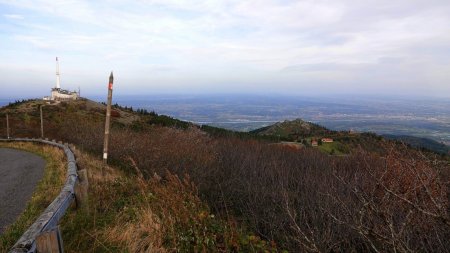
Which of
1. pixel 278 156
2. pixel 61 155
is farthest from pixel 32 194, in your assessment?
pixel 278 156

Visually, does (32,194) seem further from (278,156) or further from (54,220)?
(278,156)

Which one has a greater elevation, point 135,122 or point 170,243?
point 170,243

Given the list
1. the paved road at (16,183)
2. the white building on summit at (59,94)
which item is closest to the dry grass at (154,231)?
the paved road at (16,183)

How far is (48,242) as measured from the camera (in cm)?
315

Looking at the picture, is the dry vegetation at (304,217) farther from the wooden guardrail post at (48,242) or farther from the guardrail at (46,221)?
the wooden guardrail post at (48,242)

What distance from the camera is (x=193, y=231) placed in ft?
18.9

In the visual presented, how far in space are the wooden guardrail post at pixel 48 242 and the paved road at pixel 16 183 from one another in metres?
3.52

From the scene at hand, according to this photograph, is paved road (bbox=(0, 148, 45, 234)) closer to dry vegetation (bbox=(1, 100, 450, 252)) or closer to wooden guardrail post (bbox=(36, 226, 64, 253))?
dry vegetation (bbox=(1, 100, 450, 252))

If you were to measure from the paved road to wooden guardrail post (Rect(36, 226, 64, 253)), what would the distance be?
352cm

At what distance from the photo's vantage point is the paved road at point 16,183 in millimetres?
7331

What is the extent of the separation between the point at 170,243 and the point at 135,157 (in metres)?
12.3

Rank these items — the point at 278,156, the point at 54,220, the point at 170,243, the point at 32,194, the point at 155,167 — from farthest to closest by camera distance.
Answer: the point at 278,156 → the point at 155,167 → the point at 32,194 → the point at 170,243 → the point at 54,220

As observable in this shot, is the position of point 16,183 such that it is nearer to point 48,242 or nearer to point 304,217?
point 304,217

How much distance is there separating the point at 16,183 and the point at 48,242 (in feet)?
27.1
